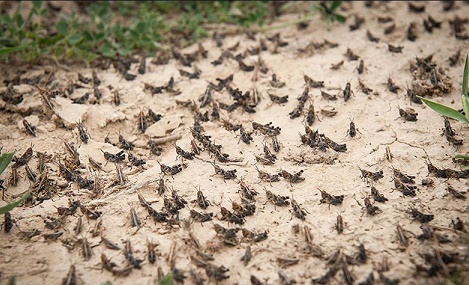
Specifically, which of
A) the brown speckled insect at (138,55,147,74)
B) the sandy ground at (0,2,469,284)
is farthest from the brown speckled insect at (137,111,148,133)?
the brown speckled insect at (138,55,147,74)

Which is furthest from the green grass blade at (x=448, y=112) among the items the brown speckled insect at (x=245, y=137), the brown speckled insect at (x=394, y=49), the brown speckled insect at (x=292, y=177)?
the brown speckled insect at (x=394, y=49)

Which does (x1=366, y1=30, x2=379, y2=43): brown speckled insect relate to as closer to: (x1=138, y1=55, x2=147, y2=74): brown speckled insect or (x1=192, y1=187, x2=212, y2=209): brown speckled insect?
(x1=138, y1=55, x2=147, y2=74): brown speckled insect

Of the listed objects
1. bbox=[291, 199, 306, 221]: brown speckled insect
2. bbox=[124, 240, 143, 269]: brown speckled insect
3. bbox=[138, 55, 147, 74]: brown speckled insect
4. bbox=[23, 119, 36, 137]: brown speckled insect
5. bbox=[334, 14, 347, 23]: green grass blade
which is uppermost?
bbox=[334, 14, 347, 23]: green grass blade

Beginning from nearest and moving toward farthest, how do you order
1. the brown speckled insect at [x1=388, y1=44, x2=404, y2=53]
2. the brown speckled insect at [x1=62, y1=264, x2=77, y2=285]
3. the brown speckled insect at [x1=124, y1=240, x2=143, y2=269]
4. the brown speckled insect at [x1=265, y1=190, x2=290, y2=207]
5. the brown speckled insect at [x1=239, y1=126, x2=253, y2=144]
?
the brown speckled insect at [x1=62, y1=264, x2=77, y2=285] → the brown speckled insect at [x1=124, y1=240, x2=143, y2=269] → the brown speckled insect at [x1=265, y1=190, x2=290, y2=207] → the brown speckled insect at [x1=239, y1=126, x2=253, y2=144] → the brown speckled insect at [x1=388, y1=44, x2=404, y2=53]

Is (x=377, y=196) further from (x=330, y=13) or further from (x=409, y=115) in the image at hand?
(x=330, y=13)

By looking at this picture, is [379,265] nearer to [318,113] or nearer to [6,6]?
[318,113]

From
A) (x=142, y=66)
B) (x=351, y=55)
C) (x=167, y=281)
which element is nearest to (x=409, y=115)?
(x=351, y=55)

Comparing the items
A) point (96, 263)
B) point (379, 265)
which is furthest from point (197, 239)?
point (379, 265)

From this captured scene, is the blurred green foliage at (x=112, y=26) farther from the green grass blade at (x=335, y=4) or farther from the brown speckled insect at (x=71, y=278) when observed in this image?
the brown speckled insect at (x=71, y=278)
